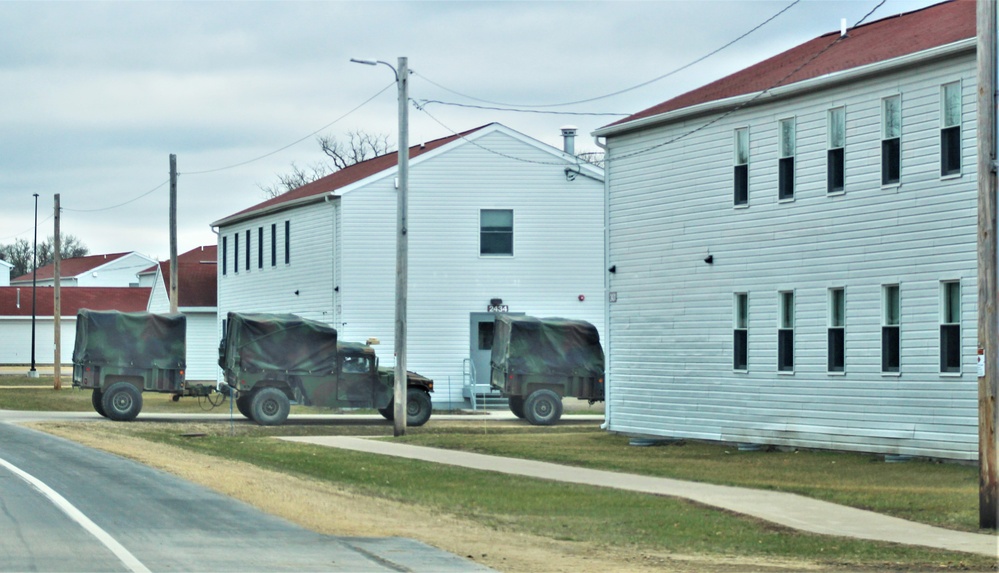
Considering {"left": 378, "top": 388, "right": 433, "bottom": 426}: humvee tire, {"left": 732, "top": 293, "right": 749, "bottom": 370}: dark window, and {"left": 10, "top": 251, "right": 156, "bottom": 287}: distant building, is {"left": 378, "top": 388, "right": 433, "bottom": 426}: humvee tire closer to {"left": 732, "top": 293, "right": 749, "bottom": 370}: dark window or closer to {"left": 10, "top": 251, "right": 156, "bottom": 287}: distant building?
{"left": 732, "top": 293, "right": 749, "bottom": 370}: dark window

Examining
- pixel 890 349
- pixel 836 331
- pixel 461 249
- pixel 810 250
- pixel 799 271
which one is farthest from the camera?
pixel 461 249

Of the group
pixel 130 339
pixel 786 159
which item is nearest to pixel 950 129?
pixel 786 159

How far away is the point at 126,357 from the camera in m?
34.1

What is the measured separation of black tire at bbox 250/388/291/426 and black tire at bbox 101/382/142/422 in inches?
124

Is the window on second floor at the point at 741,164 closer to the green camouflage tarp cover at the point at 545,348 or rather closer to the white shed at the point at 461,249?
the green camouflage tarp cover at the point at 545,348

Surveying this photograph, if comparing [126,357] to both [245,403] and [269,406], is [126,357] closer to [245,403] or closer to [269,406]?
[245,403]

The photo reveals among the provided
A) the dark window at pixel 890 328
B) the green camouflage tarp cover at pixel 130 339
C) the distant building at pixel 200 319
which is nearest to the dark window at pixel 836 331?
the dark window at pixel 890 328

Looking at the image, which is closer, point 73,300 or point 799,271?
point 799,271

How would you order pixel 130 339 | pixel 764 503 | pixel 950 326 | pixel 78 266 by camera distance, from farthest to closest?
pixel 78 266 → pixel 130 339 → pixel 950 326 → pixel 764 503

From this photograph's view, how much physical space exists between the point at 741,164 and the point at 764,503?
1133 cm

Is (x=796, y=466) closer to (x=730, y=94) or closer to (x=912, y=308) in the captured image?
(x=912, y=308)

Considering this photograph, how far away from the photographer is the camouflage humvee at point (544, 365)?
3459cm

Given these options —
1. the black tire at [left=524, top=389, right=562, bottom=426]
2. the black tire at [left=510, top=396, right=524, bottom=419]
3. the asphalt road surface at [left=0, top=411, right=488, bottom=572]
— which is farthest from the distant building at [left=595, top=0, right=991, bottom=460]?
the asphalt road surface at [left=0, top=411, right=488, bottom=572]

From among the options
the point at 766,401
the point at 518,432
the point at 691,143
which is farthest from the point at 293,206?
the point at 766,401
